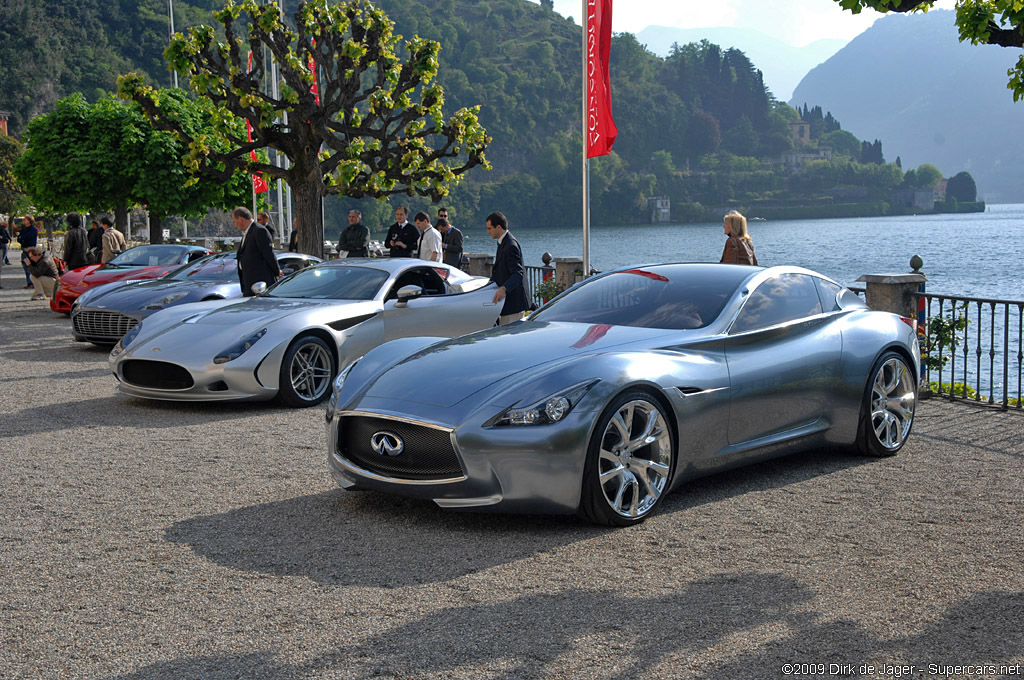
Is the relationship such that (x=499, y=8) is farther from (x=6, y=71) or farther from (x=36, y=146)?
(x=36, y=146)

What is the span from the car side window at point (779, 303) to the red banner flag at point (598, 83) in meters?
7.18

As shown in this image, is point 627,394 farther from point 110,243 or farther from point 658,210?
point 658,210

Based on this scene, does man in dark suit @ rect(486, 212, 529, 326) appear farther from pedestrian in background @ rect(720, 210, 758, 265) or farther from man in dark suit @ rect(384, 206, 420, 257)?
man in dark suit @ rect(384, 206, 420, 257)

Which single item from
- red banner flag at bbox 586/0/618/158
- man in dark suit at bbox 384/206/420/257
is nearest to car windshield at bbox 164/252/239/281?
man in dark suit at bbox 384/206/420/257

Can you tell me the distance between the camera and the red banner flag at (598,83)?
1402cm

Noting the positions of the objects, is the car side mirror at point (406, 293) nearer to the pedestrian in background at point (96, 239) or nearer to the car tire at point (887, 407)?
the car tire at point (887, 407)

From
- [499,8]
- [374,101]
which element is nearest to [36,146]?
[374,101]

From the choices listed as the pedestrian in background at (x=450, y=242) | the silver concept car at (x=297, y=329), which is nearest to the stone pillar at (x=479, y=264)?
the pedestrian in background at (x=450, y=242)

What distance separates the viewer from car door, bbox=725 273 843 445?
20.4ft

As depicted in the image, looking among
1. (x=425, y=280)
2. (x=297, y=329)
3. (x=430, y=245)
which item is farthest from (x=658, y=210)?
(x=297, y=329)

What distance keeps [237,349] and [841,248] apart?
10357cm

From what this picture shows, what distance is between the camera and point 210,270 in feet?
50.2

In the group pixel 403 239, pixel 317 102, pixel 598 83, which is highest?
pixel 317 102

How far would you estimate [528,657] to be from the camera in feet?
12.4
